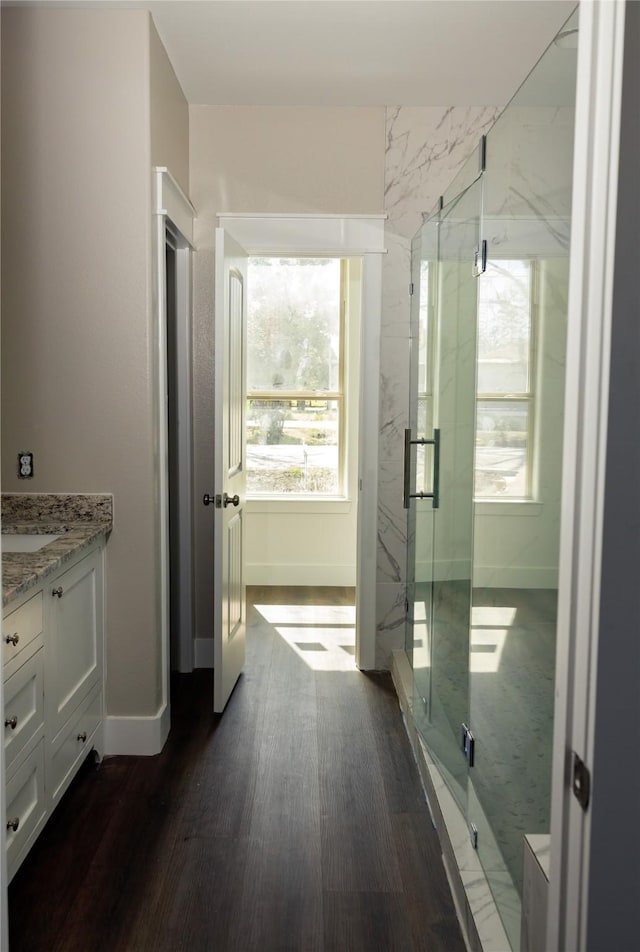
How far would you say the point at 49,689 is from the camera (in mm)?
2477

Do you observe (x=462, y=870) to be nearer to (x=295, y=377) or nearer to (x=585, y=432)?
(x=585, y=432)

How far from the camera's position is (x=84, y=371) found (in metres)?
3.06

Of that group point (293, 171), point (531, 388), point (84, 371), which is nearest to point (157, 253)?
point (84, 371)

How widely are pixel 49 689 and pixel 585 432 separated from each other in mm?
2029

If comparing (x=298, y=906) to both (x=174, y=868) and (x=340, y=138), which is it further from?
(x=340, y=138)

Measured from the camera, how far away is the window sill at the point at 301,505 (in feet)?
19.5

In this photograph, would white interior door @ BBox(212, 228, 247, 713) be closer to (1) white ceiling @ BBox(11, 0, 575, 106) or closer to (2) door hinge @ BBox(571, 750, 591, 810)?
(1) white ceiling @ BBox(11, 0, 575, 106)

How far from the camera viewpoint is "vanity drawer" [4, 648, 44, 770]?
2.14 metres

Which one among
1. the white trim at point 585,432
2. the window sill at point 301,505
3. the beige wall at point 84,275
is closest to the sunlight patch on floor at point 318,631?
the window sill at point 301,505

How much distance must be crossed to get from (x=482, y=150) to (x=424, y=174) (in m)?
1.85

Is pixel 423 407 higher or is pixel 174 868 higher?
pixel 423 407

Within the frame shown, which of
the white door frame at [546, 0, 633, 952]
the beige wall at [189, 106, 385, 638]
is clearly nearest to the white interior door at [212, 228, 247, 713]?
the beige wall at [189, 106, 385, 638]

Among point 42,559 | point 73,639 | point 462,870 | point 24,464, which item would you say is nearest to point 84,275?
point 24,464

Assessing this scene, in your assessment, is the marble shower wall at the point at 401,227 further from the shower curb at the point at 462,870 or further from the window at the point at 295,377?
the window at the point at 295,377
